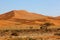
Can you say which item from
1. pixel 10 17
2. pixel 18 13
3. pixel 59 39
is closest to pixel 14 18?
pixel 10 17

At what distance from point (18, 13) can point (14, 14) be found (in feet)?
11.7

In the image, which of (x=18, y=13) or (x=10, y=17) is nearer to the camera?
(x=10, y=17)

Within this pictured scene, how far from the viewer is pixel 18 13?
78500 mm

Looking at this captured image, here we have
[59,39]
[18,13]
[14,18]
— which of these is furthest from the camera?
[18,13]

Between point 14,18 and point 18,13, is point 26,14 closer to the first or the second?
point 18,13

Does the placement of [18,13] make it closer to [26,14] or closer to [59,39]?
[26,14]

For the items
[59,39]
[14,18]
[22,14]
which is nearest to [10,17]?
[14,18]

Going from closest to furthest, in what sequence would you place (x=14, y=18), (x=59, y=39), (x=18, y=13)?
(x=59, y=39) → (x=14, y=18) → (x=18, y=13)

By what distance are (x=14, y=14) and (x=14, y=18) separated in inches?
163

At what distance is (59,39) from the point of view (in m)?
22.6

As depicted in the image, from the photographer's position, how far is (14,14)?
2958 inches

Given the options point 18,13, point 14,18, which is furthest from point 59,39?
point 18,13

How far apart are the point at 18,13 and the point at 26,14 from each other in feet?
8.81

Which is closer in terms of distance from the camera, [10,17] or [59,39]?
[59,39]
